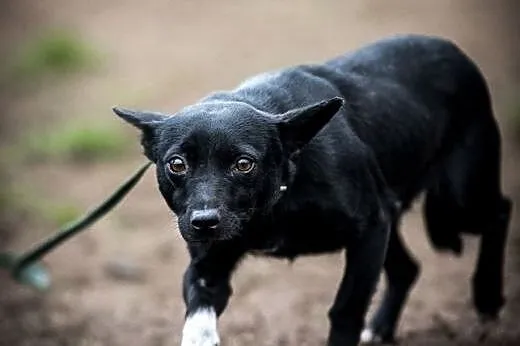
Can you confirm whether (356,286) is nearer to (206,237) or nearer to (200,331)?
(200,331)

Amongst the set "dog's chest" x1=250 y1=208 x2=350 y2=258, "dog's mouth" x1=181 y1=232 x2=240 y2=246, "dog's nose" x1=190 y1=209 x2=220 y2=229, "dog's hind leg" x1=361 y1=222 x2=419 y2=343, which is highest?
"dog's nose" x1=190 y1=209 x2=220 y2=229

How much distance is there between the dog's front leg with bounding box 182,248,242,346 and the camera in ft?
19.0

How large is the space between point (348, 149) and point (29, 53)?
29.9 ft

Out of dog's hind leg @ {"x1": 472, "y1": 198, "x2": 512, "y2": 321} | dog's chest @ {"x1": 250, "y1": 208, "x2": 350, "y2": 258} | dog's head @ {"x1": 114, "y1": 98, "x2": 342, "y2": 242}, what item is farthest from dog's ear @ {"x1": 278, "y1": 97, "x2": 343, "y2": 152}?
dog's hind leg @ {"x1": 472, "y1": 198, "x2": 512, "y2": 321}

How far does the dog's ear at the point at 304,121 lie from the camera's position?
5.53m

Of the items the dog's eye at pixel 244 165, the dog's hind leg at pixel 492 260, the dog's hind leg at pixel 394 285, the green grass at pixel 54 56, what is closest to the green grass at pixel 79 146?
the green grass at pixel 54 56

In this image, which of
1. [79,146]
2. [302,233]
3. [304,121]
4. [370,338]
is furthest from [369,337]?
[79,146]

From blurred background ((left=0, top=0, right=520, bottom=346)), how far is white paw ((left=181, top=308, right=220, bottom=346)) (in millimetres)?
1562

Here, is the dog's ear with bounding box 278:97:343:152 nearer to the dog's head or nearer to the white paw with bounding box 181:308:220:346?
the dog's head

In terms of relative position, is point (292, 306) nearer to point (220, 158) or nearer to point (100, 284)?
point (100, 284)

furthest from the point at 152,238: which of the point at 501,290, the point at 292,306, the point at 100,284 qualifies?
the point at 501,290

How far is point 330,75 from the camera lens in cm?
639

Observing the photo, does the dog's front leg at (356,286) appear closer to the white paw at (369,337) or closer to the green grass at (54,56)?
the white paw at (369,337)

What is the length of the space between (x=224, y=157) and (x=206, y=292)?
80 centimetres
